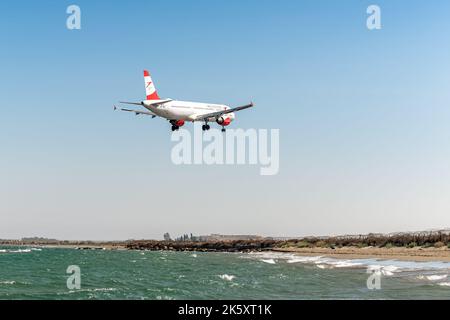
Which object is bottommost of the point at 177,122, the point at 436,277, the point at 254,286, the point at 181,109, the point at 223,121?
the point at 254,286

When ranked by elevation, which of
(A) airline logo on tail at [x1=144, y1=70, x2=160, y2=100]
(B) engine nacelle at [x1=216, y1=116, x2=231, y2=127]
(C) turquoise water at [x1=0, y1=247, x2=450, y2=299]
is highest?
(A) airline logo on tail at [x1=144, y1=70, x2=160, y2=100]

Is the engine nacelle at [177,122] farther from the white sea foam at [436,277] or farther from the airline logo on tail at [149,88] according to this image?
the white sea foam at [436,277]

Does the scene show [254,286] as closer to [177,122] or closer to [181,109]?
[177,122]

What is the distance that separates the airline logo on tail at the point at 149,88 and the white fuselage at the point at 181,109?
5.34 ft

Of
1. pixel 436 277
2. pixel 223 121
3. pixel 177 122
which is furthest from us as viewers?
pixel 223 121

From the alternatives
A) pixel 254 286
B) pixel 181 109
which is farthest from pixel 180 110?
pixel 254 286

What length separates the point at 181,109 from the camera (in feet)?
191

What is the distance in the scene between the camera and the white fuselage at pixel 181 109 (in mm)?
56438

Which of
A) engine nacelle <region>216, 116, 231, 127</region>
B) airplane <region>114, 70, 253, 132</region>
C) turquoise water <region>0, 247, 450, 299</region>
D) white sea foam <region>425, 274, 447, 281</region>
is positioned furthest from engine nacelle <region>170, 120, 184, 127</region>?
white sea foam <region>425, 274, 447, 281</region>

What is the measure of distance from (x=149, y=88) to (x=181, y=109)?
4.27 meters

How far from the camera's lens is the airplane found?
184 feet

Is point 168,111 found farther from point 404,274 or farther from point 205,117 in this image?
point 404,274

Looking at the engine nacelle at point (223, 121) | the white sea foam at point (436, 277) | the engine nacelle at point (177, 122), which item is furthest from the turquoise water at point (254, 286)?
the engine nacelle at point (223, 121)

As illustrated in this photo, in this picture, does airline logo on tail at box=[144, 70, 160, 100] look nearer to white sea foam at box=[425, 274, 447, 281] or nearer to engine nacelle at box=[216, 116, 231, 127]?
engine nacelle at box=[216, 116, 231, 127]
